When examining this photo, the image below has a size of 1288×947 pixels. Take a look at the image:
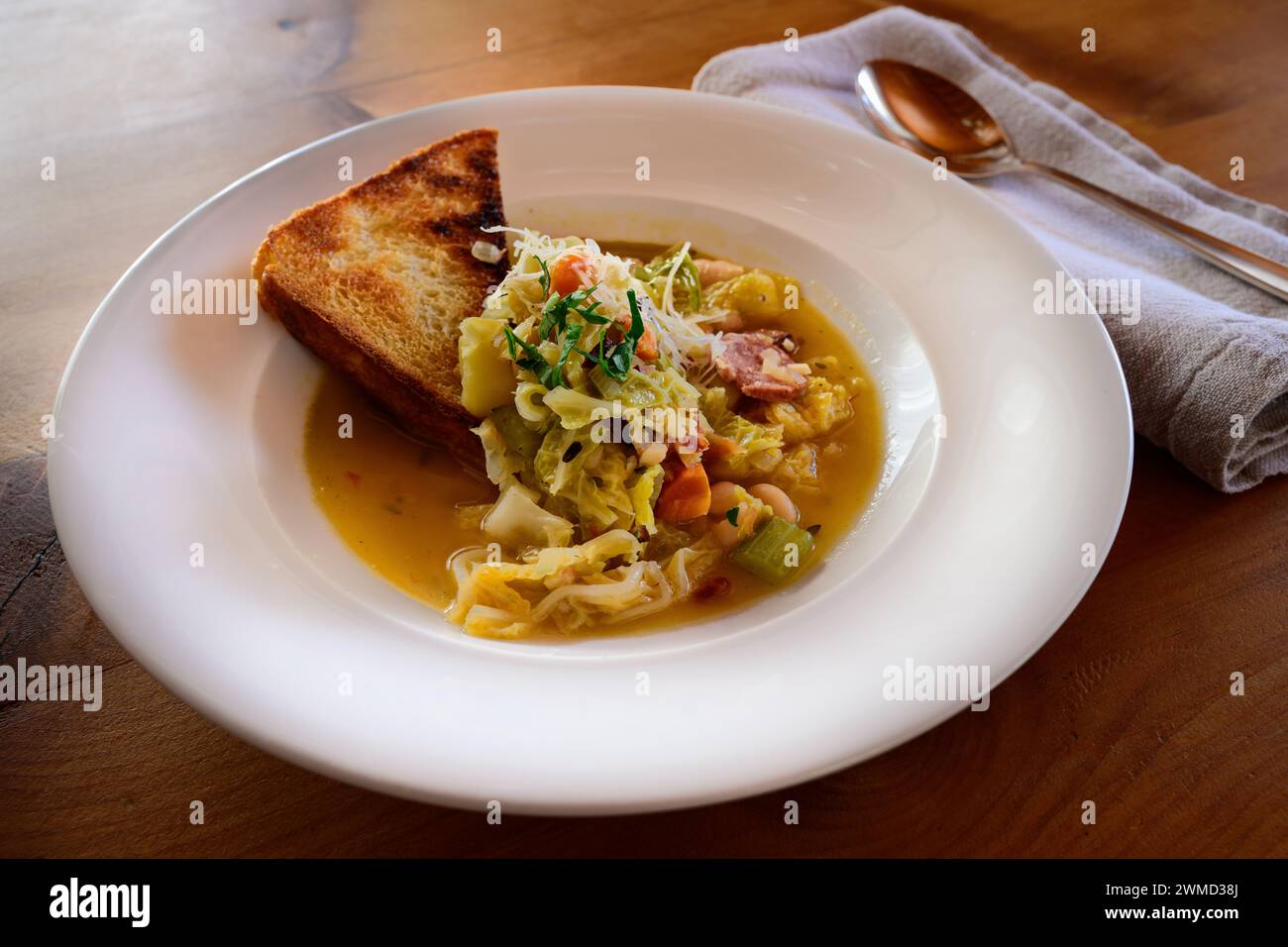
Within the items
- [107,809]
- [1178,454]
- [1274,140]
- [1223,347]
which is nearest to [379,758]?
[107,809]

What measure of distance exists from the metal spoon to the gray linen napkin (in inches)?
2.6

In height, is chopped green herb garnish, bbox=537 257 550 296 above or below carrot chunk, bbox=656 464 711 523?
above

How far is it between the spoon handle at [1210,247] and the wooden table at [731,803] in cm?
54

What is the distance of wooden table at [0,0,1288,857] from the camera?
1.93 m

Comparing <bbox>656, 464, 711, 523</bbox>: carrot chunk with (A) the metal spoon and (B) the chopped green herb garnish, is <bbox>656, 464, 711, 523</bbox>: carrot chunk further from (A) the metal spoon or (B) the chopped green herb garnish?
(A) the metal spoon

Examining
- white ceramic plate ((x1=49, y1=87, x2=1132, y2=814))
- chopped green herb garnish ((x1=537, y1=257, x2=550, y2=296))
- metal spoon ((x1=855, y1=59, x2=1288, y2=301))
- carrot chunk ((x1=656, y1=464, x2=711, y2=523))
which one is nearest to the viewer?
white ceramic plate ((x1=49, y1=87, x2=1132, y2=814))

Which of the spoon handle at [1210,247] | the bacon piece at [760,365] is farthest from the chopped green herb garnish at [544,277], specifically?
the spoon handle at [1210,247]

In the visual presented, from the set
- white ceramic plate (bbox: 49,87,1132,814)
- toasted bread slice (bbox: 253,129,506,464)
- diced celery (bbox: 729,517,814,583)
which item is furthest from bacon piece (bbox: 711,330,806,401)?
toasted bread slice (bbox: 253,129,506,464)

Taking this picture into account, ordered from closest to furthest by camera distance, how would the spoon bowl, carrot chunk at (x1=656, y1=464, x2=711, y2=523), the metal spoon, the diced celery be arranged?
the diced celery
carrot chunk at (x1=656, y1=464, x2=711, y2=523)
the metal spoon
the spoon bowl

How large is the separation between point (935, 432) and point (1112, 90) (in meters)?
2.45

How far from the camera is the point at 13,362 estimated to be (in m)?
2.98

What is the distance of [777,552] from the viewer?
2.55 meters

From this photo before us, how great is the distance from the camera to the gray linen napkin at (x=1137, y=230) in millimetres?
2635

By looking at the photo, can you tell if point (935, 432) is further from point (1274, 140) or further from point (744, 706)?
point (1274, 140)
